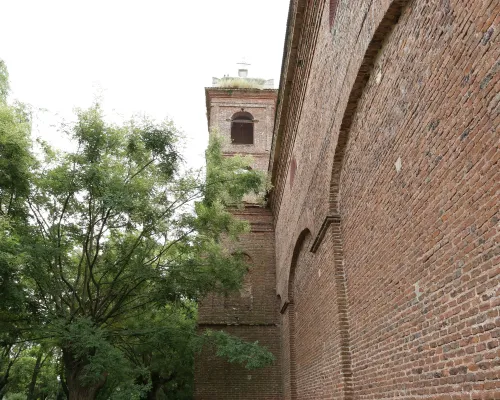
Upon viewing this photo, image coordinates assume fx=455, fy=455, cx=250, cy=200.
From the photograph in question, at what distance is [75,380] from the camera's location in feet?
35.7

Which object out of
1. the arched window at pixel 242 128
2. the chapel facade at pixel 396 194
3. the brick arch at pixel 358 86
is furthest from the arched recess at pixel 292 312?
the arched window at pixel 242 128

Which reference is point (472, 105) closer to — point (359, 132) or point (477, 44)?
point (477, 44)

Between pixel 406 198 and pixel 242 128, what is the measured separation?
1801cm

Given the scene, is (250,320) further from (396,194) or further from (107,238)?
(396,194)

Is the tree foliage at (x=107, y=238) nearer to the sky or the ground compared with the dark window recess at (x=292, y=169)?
nearer to the ground

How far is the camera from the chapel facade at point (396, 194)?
11.5ft

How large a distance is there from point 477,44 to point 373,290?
3.39 meters

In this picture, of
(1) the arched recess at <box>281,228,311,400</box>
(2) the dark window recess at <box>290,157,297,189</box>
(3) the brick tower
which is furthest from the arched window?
(1) the arched recess at <box>281,228,311,400</box>

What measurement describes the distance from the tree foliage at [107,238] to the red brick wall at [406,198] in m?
4.14

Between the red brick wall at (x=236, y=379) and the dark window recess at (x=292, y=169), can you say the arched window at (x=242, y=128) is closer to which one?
the dark window recess at (x=292, y=169)

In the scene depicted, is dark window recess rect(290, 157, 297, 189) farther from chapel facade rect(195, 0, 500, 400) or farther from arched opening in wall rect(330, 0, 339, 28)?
arched opening in wall rect(330, 0, 339, 28)

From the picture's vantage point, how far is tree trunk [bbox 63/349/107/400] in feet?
35.7

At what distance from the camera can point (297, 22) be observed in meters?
9.32

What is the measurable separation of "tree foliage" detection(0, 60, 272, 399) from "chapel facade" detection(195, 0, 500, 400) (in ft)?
8.35
